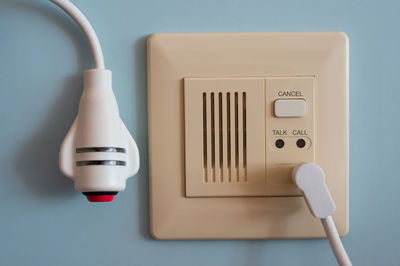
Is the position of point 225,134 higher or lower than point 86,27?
Result: lower

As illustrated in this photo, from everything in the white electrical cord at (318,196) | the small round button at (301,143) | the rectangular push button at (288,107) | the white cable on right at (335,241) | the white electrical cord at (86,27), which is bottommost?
the white cable on right at (335,241)

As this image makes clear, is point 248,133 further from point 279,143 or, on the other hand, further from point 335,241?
point 335,241

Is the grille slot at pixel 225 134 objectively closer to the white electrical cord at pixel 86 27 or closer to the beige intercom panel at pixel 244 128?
the beige intercom panel at pixel 244 128

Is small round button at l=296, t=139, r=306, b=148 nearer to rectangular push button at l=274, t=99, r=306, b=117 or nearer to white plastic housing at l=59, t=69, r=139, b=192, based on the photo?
rectangular push button at l=274, t=99, r=306, b=117

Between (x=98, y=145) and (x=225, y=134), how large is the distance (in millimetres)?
132

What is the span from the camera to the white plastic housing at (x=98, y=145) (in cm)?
38

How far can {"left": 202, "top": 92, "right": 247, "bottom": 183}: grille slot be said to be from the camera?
42 centimetres

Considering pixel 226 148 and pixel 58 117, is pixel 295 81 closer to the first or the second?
pixel 226 148

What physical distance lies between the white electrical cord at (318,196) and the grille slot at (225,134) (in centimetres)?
6

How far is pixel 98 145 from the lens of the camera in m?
0.39

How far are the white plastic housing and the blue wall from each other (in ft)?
0.10

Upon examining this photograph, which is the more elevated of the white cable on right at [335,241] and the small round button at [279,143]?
the small round button at [279,143]

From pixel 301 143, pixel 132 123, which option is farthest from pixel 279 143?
pixel 132 123

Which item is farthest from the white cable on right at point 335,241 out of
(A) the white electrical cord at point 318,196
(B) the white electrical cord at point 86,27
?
(B) the white electrical cord at point 86,27
